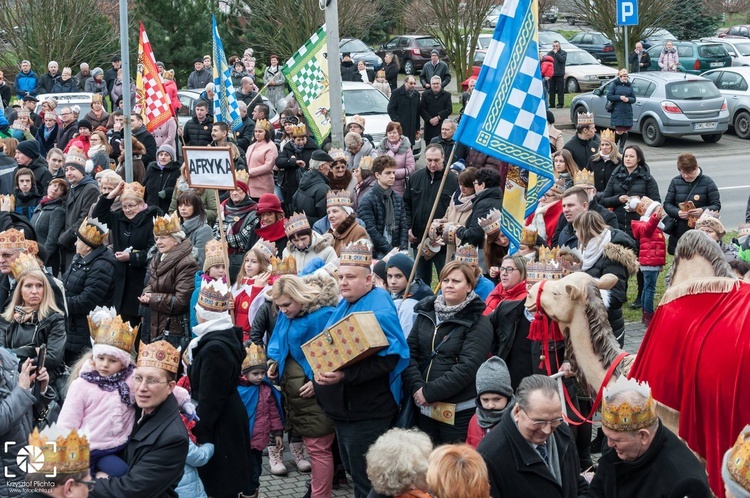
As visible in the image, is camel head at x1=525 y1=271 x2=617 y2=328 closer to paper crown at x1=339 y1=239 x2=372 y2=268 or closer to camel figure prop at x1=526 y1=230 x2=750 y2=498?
camel figure prop at x1=526 y1=230 x2=750 y2=498

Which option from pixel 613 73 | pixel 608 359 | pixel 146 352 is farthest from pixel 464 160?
pixel 613 73

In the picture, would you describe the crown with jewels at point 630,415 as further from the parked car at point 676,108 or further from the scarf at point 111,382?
the parked car at point 676,108

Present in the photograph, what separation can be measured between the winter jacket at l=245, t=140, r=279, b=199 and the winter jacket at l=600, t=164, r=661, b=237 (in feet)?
15.6

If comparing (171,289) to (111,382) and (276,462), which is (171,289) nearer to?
(276,462)

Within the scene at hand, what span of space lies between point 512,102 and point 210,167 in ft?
10.3

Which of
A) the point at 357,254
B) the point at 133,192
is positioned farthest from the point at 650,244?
the point at 133,192

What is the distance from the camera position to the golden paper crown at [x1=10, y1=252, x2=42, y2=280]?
8375 millimetres

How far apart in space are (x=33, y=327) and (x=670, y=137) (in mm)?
21255

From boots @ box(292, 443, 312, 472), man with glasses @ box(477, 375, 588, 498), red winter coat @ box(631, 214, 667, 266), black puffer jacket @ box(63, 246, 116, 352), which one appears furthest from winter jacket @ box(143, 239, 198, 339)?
red winter coat @ box(631, 214, 667, 266)

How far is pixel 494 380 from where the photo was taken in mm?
6172

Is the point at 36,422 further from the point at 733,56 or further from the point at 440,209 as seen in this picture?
the point at 733,56

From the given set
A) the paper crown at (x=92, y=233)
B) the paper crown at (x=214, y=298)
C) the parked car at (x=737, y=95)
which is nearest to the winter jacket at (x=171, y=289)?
the paper crown at (x=92, y=233)

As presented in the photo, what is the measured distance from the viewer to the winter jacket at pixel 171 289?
941 cm

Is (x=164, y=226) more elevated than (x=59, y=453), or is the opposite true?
(x=164, y=226)
